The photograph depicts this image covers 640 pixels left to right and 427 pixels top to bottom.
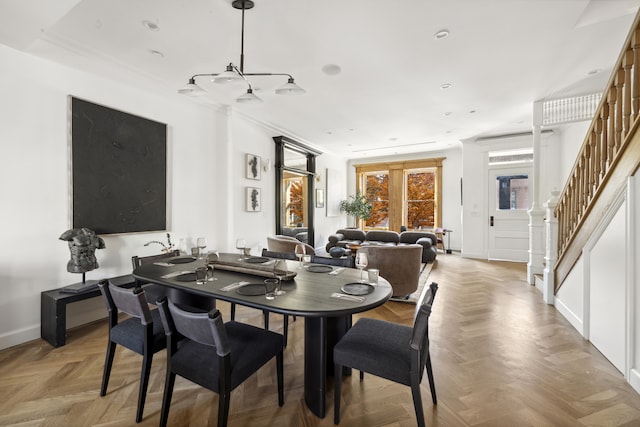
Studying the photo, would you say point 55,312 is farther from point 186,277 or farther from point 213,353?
point 213,353

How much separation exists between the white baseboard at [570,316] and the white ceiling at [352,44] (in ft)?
9.43

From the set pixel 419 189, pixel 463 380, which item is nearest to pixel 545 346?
pixel 463 380

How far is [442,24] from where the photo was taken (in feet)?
8.25

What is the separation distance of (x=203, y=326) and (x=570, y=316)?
3.80 meters

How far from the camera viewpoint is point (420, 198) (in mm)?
8484

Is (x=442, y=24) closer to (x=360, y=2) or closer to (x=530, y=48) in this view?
(x=360, y=2)

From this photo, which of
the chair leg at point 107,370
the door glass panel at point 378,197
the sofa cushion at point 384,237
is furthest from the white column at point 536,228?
the chair leg at point 107,370

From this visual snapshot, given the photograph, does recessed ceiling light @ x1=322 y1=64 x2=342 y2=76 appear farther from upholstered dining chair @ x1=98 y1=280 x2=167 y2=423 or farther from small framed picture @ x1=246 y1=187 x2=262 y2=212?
upholstered dining chair @ x1=98 y1=280 x2=167 y2=423

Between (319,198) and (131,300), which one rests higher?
(319,198)

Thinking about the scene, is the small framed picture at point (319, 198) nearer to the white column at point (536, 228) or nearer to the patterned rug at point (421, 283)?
the patterned rug at point (421, 283)

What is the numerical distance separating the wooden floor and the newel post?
879mm

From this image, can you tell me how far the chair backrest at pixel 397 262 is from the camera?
147 inches

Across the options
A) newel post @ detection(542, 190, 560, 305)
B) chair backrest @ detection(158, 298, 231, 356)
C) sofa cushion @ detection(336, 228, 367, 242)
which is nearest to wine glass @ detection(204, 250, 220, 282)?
chair backrest @ detection(158, 298, 231, 356)

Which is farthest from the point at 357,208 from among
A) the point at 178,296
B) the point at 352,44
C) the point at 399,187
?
the point at 178,296
